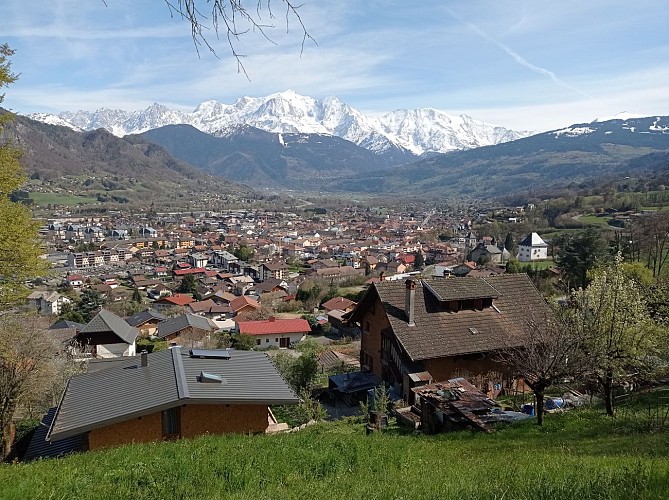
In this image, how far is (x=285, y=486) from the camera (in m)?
6.08

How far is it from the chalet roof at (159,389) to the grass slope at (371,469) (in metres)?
2.06

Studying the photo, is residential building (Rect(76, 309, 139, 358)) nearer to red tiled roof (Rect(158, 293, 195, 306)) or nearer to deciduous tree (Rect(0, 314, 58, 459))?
deciduous tree (Rect(0, 314, 58, 459))

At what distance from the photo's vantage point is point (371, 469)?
22.6 feet

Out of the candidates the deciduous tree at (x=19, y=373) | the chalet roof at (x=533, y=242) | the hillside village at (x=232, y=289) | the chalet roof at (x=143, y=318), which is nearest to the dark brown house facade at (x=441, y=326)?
the hillside village at (x=232, y=289)

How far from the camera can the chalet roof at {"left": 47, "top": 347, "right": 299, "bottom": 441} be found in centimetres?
1126

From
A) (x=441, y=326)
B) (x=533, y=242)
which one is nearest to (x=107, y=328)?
(x=441, y=326)

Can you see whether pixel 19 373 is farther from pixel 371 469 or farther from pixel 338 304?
pixel 338 304

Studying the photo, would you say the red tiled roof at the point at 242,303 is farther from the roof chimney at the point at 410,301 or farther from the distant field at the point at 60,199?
the distant field at the point at 60,199

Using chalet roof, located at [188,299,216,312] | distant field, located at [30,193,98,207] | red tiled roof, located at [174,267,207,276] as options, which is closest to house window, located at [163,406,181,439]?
chalet roof, located at [188,299,216,312]

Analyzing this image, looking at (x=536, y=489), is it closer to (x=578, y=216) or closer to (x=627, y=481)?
(x=627, y=481)

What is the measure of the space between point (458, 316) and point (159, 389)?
36.2 ft

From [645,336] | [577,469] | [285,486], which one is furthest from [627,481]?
[645,336]

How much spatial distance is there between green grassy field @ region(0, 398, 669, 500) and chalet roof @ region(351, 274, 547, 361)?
6886 millimetres

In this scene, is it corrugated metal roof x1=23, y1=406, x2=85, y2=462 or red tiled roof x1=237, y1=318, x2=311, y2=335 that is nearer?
corrugated metal roof x1=23, y1=406, x2=85, y2=462
